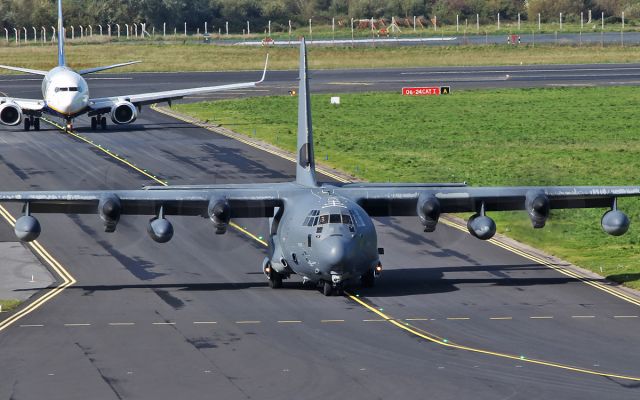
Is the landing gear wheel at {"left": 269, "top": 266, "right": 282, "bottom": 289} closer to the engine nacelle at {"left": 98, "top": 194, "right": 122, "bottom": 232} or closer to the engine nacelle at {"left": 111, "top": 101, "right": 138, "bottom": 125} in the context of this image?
the engine nacelle at {"left": 98, "top": 194, "right": 122, "bottom": 232}

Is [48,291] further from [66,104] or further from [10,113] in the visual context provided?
[10,113]

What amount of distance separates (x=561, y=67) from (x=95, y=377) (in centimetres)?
12732

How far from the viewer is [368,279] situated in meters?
46.0

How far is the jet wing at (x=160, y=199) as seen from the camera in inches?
1795

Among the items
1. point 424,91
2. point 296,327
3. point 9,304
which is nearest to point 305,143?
point 296,327

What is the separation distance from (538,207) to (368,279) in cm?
661

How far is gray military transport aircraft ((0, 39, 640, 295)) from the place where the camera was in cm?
4341

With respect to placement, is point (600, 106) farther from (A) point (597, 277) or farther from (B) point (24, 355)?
(B) point (24, 355)

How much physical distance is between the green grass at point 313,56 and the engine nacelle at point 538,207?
358 feet

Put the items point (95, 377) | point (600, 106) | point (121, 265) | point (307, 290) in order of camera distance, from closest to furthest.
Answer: point (95, 377) < point (307, 290) < point (121, 265) < point (600, 106)

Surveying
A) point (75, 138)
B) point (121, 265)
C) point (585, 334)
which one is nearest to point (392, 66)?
point (75, 138)

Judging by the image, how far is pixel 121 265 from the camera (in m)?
51.8

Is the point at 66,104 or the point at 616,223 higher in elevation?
the point at 616,223

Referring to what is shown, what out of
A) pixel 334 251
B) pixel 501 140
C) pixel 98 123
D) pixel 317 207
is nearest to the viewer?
pixel 334 251
